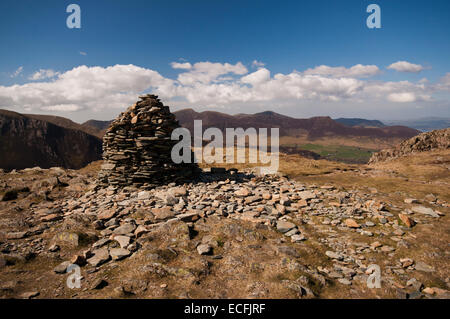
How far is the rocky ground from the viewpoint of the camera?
692cm

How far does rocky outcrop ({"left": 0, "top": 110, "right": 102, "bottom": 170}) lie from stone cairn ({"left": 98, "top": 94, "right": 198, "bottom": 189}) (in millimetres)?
165074

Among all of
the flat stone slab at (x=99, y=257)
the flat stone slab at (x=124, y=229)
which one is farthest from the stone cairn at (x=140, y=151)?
the flat stone slab at (x=99, y=257)

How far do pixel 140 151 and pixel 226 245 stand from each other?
11.5 metres

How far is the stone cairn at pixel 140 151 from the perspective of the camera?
56.5 feet

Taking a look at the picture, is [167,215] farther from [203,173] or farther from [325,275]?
[203,173]

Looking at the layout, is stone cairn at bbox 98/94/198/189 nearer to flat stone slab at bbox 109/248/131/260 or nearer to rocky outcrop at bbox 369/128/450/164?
flat stone slab at bbox 109/248/131/260

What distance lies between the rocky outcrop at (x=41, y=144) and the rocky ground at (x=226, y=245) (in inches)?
6726

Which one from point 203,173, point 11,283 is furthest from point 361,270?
point 203,173

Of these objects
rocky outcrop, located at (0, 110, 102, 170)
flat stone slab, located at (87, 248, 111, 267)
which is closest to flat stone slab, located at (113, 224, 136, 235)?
flat stone slab, located at (87, 248, 111, 267)

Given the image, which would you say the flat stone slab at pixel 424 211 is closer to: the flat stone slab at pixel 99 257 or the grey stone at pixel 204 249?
the grey stone at pixel 204 249
